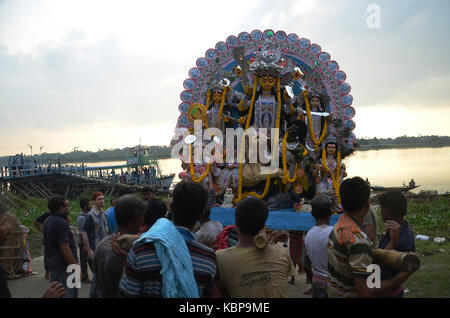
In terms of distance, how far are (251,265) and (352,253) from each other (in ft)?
2.41

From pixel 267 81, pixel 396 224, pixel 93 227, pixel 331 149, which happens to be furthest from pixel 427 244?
pixel 93 227

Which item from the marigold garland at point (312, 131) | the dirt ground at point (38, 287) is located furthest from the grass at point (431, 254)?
the marigold garland at point (312, 131)

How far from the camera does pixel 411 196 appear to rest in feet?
65.0

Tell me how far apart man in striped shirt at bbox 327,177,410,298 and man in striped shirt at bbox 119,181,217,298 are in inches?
38.6

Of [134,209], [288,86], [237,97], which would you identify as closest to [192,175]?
[237,97]

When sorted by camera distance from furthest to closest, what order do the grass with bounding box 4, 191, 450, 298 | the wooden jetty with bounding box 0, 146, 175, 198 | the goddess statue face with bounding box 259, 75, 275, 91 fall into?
the wooden jetty with bounding box 0, 146, 175, 198 → the goddess statue face with bounding box 259, 75, 275, 91 → the grass with bounding box 4, 191, 450, 298

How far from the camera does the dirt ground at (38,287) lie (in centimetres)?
631

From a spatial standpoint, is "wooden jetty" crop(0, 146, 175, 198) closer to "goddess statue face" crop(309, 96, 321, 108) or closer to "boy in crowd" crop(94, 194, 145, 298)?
"goddess statue face" crop(309, 96, 321, 108)

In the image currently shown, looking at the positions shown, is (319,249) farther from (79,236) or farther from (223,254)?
(79,236)

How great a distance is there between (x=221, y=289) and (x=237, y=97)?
23.8 ft

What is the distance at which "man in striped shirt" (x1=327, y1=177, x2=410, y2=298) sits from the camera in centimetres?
261

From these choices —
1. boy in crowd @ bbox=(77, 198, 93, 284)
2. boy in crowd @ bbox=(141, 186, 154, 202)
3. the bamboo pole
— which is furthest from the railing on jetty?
the bamboo pole

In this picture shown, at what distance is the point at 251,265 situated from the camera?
2.61 metres

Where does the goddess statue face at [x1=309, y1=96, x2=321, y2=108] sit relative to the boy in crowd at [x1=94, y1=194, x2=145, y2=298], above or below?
above
